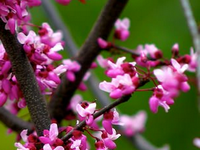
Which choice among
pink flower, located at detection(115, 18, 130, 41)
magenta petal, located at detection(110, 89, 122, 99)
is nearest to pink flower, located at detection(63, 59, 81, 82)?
pink flower, located at detection(115, 18, 130, 41)

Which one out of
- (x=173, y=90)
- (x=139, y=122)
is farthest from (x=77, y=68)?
(x=139, y=122)

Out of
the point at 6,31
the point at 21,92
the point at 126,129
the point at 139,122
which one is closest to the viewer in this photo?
the point at 6,31

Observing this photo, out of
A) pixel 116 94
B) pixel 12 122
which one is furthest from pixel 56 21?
pixel 116 94

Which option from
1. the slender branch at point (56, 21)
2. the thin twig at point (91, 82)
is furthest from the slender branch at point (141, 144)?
the slender branch at point (56, 21)

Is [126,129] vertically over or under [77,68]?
under

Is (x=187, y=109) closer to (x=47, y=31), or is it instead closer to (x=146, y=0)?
(x=146, y=0)

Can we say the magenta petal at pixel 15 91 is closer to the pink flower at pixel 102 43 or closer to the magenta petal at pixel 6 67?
the magenta petal at pixel 6 67
